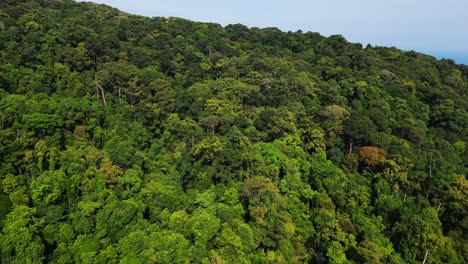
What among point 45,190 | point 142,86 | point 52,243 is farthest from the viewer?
point 142,86

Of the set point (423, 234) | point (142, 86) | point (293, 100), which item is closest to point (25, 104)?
point (142, 86)

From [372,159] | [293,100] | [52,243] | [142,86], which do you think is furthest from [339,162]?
[52,243]

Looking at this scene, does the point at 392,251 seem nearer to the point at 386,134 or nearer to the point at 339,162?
the point at 339,162

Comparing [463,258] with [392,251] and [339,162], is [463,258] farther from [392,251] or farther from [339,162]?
[339,162]

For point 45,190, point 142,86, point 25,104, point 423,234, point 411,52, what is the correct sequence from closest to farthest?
point 45,190 < point 423,234 < point 25,104 < point 142,86 < point 411,52

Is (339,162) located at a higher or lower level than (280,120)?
lower

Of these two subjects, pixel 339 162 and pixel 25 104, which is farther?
pixel 339 162

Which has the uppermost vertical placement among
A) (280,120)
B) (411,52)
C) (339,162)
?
(411,52)
